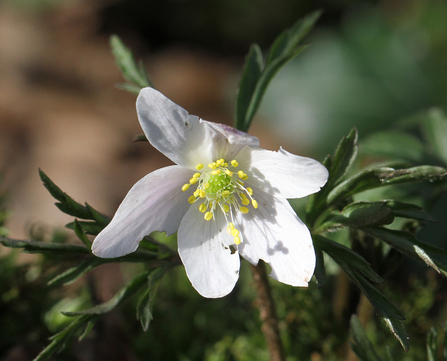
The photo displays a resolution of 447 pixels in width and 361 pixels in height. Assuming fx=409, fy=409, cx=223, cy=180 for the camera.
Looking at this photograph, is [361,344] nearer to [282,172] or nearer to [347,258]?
[347,258]

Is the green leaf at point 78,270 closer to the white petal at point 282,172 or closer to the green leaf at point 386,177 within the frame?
the white petal at point 282,172

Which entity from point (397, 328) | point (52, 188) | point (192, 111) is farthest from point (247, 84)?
point (192, 111)

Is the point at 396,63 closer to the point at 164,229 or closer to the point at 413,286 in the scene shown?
the point at 413,286

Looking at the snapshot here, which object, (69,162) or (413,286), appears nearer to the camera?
(413,286)

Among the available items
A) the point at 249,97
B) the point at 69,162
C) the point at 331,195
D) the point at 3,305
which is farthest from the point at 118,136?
the point at 331,195

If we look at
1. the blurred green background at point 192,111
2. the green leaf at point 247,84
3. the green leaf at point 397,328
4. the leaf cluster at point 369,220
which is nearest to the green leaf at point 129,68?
the green leaf at point 247,84

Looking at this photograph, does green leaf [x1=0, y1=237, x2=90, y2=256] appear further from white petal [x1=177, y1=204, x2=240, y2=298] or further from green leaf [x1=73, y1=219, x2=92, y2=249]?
white petal [x1=177, y1=204, x2=240, y2=298]
